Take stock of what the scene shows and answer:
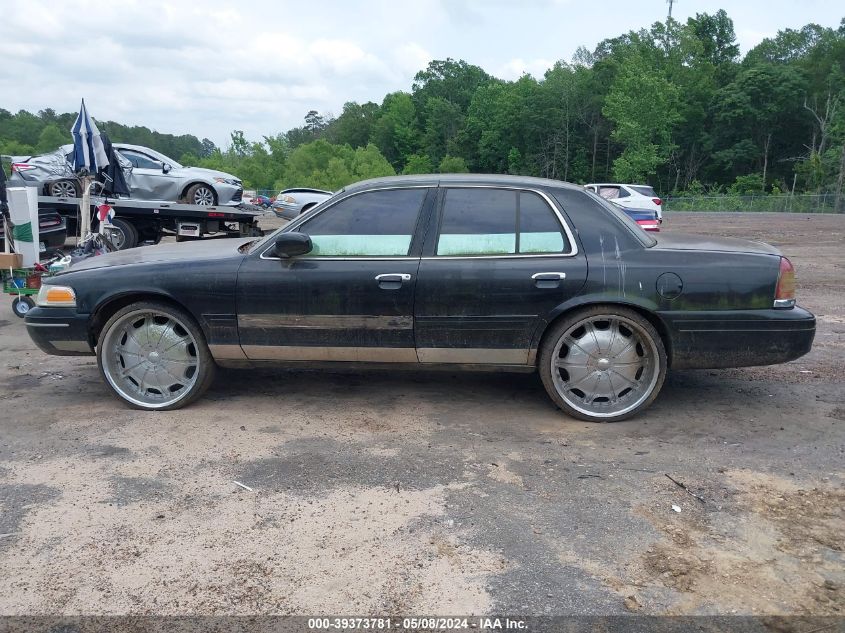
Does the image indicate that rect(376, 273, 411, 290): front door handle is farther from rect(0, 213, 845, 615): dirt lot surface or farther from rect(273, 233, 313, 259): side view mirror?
rect(0, 213, 845, 615): dirt lot surface

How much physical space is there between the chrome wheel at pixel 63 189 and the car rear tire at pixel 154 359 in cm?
1019

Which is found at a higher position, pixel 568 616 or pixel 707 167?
pixel 707 167

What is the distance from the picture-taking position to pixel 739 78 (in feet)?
237

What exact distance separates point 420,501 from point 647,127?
6832cm

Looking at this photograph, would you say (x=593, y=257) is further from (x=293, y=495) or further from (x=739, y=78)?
(x=739, y=78)

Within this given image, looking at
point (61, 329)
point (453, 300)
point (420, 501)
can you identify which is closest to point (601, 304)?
point (453, 300)

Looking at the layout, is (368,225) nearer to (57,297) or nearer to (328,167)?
(57,297)

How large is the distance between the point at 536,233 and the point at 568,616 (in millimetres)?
2615

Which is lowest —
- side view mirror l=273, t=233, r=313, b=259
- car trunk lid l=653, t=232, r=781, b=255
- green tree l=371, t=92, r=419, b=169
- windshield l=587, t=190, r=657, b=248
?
side view mirror l=273, t=233, r=313, b=259

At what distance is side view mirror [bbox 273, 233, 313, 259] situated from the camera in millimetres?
4711

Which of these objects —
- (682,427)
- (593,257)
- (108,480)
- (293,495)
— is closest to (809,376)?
(682,427)

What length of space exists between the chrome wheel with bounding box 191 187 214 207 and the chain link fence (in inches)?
1551

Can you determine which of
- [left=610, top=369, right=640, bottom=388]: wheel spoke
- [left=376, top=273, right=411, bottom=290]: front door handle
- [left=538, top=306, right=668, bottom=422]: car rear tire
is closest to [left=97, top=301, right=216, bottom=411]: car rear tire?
[left=376, top=273, right=411, bottom=290]: front door handle

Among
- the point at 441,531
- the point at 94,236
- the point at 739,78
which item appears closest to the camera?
the point at 441,531
